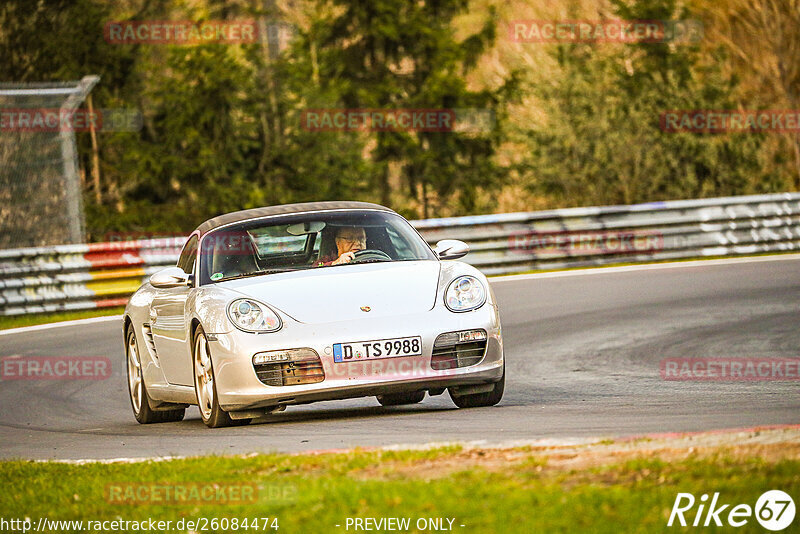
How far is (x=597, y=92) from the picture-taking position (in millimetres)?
31781

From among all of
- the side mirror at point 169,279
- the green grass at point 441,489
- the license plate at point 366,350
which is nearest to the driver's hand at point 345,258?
the side mirror at point 169,279

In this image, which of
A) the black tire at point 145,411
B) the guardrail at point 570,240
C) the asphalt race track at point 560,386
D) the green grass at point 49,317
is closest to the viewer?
the asphalt race track at point 560,386

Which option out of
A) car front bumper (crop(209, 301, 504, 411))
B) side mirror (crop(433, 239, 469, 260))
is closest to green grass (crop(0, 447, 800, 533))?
car front bumper (crop(209, 301, 504, 411))

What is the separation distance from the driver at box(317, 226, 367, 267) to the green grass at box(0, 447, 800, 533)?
8.61ft

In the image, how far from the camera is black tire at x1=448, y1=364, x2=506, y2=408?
27.6 feet

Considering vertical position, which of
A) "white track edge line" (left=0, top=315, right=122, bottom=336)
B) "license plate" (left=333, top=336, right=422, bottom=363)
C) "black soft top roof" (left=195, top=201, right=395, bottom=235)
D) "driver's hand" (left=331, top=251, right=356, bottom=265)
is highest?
"black soft top roof" (left=195, top=201, right=395, bottom=235)

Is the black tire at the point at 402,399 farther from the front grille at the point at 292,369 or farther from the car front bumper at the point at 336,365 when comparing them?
the front grille at the point at 292,369

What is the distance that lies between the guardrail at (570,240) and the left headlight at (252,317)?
33.3 feet

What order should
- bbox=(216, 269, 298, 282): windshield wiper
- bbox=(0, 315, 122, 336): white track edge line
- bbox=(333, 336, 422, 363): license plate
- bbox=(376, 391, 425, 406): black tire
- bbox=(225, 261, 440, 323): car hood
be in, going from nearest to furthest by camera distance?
bbox=(333, 336, 422, 363): license plate
bbox=(225, 261, 440, 323): car hood
bbox=(216, 269, 298, 282): windshield wiper
bbox=(376, 391, 425, 406): black tire
bbox=(0, 315, 122, 336): white track edge line

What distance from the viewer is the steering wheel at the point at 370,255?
879cm

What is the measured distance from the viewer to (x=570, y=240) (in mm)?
19797

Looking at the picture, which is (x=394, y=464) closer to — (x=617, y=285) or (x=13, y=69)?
(x=617, y=285)

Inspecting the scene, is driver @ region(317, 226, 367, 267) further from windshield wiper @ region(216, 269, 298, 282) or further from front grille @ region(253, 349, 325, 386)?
front grille @ region(253, 349, 325, 386)

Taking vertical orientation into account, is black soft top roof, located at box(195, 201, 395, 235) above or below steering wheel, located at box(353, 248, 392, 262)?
above
